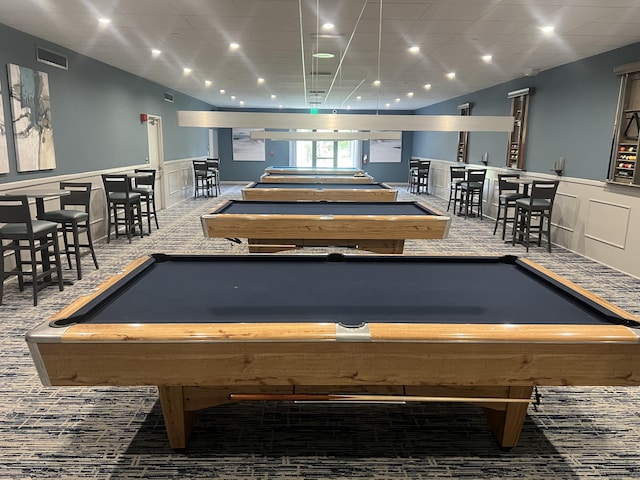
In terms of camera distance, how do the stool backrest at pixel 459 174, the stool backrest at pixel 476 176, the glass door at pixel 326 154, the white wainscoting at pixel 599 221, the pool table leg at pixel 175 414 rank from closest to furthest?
1. the pool table leg at pixel 175 414
2. the white wainscoting at pixel 599 221
3. the stool backrest at pixel 476 176
4. the stool backrest at pixel 459 174
5. the glass door at pixel 326 154

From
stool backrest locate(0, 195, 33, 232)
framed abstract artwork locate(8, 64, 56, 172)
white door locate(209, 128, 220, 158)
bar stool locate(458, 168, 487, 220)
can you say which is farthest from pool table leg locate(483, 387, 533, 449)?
white door locate(209, 128, 220, 158)

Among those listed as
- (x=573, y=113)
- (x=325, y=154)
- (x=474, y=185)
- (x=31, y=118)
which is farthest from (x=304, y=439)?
(x=325, y=154)

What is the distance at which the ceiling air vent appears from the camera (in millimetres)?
5328

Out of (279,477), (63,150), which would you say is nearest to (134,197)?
(63,150)

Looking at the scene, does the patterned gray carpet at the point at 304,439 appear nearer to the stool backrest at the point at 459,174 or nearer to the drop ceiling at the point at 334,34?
the drop ceiling at the point at 334,34

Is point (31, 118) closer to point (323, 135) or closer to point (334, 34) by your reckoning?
point (334, 34)

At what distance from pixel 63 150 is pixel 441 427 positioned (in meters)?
5.66

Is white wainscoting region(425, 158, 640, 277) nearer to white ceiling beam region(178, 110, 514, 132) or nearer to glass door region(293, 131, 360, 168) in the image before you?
white ceiling beam region(178, 110, 514, 132)

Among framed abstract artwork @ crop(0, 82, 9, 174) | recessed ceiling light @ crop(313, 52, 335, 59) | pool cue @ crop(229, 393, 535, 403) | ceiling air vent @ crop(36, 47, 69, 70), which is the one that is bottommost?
pool cue @ crop(229, 393, 535, 403)

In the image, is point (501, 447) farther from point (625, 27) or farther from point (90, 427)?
point (625, 27)

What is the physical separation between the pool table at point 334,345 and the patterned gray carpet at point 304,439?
8.9 inches

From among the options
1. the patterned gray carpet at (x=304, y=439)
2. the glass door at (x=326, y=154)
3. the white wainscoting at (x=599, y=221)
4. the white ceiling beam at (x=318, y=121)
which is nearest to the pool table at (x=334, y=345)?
the patterned gray carpet at (x=304, y=439)

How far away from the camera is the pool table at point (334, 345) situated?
1.62 metres

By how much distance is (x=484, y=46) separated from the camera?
217 inches
